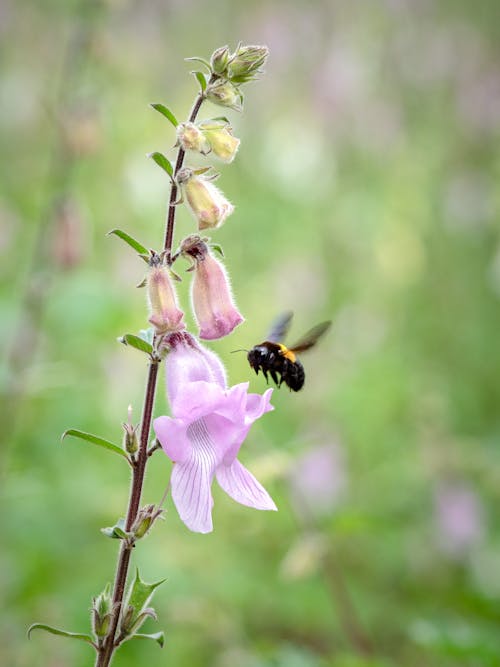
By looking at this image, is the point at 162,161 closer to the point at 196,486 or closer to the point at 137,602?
the point at 196,486

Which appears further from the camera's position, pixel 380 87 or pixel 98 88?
pixel 380 87

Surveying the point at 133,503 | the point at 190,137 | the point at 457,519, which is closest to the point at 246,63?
the point at 190,137

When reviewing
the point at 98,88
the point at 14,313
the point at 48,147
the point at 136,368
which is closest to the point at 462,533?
the point at 136,368

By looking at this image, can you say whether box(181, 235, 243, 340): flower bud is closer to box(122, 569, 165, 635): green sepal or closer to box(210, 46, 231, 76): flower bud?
box(210, 46, 231, 76): flower bud

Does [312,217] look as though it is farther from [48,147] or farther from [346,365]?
[48,147]

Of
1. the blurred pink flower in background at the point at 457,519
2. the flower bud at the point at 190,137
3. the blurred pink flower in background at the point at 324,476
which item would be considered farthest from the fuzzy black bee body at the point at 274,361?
the blurred pink flower in background at the point at 324,476

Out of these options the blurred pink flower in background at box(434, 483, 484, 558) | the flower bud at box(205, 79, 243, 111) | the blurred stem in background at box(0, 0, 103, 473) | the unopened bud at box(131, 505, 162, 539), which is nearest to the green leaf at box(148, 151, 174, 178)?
the flower bud at box(205, 79, 243, 111)
